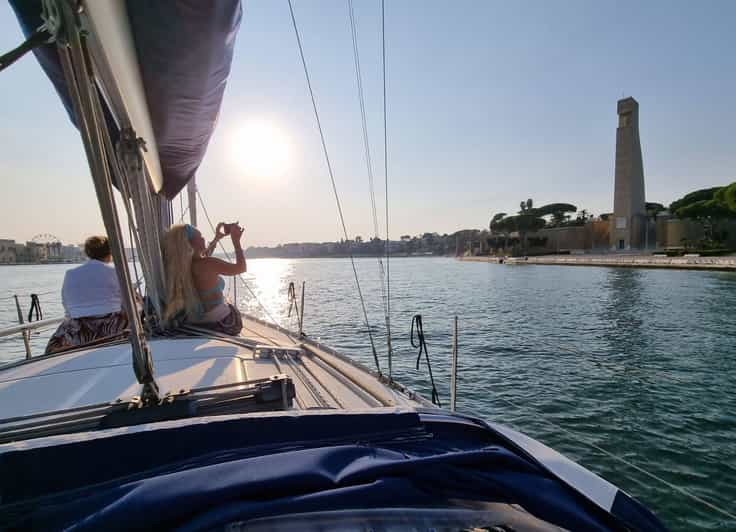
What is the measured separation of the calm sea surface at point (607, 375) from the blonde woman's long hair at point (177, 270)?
2.82 metres

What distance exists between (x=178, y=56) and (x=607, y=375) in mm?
6860

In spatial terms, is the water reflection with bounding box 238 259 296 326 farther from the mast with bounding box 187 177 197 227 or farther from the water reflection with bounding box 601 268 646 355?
the water reflection with bounding box 601 268 646 355

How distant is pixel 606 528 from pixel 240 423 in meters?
0.79

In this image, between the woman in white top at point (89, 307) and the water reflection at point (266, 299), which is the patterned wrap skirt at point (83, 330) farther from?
the water reflection at point (266, 299)

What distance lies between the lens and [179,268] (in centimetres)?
278

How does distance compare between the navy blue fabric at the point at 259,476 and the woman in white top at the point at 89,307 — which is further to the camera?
the woman in white top at the point at 89,307

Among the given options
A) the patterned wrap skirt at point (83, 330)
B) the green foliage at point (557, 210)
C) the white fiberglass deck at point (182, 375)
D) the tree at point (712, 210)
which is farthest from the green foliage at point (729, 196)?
the patterned wrap skirt at point (83, 330)

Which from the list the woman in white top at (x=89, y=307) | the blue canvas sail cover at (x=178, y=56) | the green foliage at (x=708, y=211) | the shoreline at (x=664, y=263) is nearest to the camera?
the blue canvas sail cover at (x=178, y=56)

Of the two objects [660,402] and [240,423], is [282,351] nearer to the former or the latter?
[240,423]

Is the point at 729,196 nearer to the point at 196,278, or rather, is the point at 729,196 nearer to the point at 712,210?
the point at 712,210

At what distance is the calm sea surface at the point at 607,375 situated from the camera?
11.6 ft

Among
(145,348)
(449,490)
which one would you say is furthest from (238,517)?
(145,348)

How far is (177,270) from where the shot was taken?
278 cm

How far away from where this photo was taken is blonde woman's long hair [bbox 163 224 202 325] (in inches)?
109
